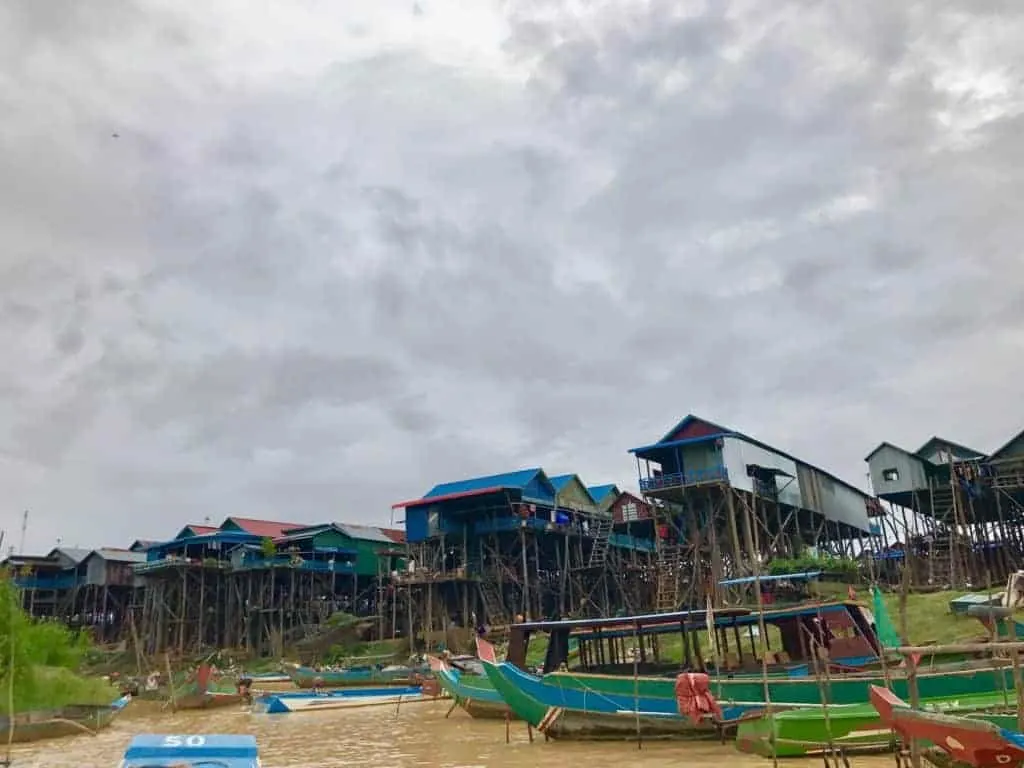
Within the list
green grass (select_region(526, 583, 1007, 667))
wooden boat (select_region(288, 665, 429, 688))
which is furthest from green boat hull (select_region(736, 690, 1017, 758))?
wooden boat (select_region(288, 665, 429, 688))

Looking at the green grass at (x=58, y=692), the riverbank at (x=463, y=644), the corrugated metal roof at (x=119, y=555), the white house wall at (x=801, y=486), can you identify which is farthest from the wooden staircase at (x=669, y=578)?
the corrugated metal roof at (x=119, y=555)

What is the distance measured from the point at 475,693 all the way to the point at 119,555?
47113mm

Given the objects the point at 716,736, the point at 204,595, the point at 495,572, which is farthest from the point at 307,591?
the point at 716,736

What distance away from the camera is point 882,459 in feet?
129

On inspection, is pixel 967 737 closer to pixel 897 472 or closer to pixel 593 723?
pixel 593 723

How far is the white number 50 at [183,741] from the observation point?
28.5ft

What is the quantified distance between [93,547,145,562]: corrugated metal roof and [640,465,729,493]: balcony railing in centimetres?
4335

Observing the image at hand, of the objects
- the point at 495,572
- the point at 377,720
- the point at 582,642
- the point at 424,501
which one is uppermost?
the point at 424,501

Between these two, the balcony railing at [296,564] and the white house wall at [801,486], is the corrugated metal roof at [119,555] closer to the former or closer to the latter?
the balcony railing at [296,564]

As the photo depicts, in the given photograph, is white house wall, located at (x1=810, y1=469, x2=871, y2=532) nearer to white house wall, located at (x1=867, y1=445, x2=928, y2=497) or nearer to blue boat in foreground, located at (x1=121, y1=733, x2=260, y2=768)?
white house wall, located at (x1=867, y1=445, x2=928, y2=497)

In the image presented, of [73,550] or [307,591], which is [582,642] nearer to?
[307,591]

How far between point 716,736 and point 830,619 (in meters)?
4.14

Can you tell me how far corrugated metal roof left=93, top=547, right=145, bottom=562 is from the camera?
198ft

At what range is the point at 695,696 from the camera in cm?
1538
